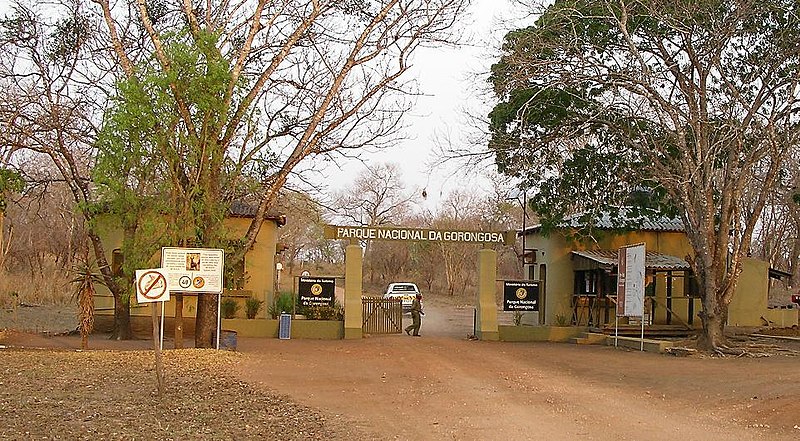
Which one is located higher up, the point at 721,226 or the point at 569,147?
the point at 569,147

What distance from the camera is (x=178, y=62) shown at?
756 inches

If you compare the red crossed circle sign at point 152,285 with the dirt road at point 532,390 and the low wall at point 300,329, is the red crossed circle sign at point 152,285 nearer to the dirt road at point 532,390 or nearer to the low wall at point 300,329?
the dirt road at point 532,390

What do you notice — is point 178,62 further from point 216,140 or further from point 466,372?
point 466,372

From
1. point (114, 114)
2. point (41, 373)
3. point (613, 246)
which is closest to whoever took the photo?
point (41, 373)

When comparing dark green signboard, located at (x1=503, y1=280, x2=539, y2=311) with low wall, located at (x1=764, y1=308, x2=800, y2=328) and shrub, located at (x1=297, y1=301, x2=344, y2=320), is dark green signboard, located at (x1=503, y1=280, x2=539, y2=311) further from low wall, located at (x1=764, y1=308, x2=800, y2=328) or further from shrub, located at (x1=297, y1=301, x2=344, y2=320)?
low wall, located at (x1=764, y1=308, x2=800, y2=328)

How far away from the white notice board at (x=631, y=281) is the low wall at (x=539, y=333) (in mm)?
3096

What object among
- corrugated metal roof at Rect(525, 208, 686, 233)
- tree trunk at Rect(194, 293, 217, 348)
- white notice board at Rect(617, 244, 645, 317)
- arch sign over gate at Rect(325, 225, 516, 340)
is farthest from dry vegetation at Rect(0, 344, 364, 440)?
corrugated metal roof at Rect(525, 208, 686, 233)

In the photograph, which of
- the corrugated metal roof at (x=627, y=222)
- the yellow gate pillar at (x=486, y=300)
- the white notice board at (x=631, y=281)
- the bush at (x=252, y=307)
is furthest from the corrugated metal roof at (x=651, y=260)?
the bush at (x=252, y=307)

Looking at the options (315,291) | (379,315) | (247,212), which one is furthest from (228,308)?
(379,315)

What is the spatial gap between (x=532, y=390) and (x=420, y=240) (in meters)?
12.4

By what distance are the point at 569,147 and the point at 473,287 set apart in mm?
41005

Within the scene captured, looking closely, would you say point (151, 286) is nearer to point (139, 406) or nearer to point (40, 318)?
point (139, 406)

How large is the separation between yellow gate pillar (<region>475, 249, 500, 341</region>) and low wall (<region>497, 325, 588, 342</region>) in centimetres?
38

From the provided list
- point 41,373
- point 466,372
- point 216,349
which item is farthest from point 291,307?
point 41,373
